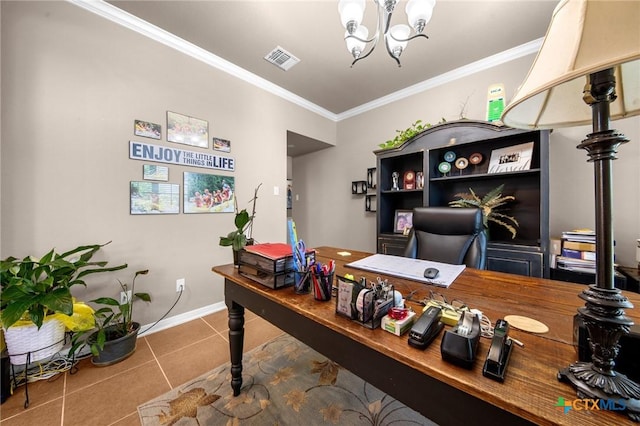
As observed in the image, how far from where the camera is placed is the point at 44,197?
4.98ft

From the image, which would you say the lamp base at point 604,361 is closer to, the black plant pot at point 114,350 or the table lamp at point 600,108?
the table lamp at point 600,108

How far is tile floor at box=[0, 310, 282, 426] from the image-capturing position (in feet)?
3.76

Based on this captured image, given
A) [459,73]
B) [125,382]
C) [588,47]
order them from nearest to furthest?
1. [588,47]
2. [125,382]
3. [459,73]

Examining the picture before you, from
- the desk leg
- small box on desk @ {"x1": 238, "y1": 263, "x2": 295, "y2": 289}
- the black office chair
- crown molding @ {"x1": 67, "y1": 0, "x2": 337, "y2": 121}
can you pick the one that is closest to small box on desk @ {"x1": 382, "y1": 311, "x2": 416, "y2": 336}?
small box on desk @ {"x1": 238, "y1": 263, "x2": 295, "y2": 289}

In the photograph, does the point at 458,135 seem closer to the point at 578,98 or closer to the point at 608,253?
the point at 578,98

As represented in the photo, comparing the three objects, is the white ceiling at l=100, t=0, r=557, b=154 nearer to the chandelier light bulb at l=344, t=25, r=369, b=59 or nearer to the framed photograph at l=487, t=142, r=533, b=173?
the chandelier light bulb at l=344, t=25, r=369, b=59

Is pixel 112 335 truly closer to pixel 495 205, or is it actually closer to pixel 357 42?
pixel 357 42

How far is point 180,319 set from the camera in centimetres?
210

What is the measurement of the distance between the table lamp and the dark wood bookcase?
1.73m

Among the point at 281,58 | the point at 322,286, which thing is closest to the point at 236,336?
the point at 322,286

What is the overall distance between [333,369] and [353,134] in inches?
120

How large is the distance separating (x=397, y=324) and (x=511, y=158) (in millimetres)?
2307

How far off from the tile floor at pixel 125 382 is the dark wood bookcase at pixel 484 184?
191 centimetres

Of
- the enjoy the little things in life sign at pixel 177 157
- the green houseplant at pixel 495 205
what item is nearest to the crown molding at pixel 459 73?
the green houseplant at pixel 495 205
